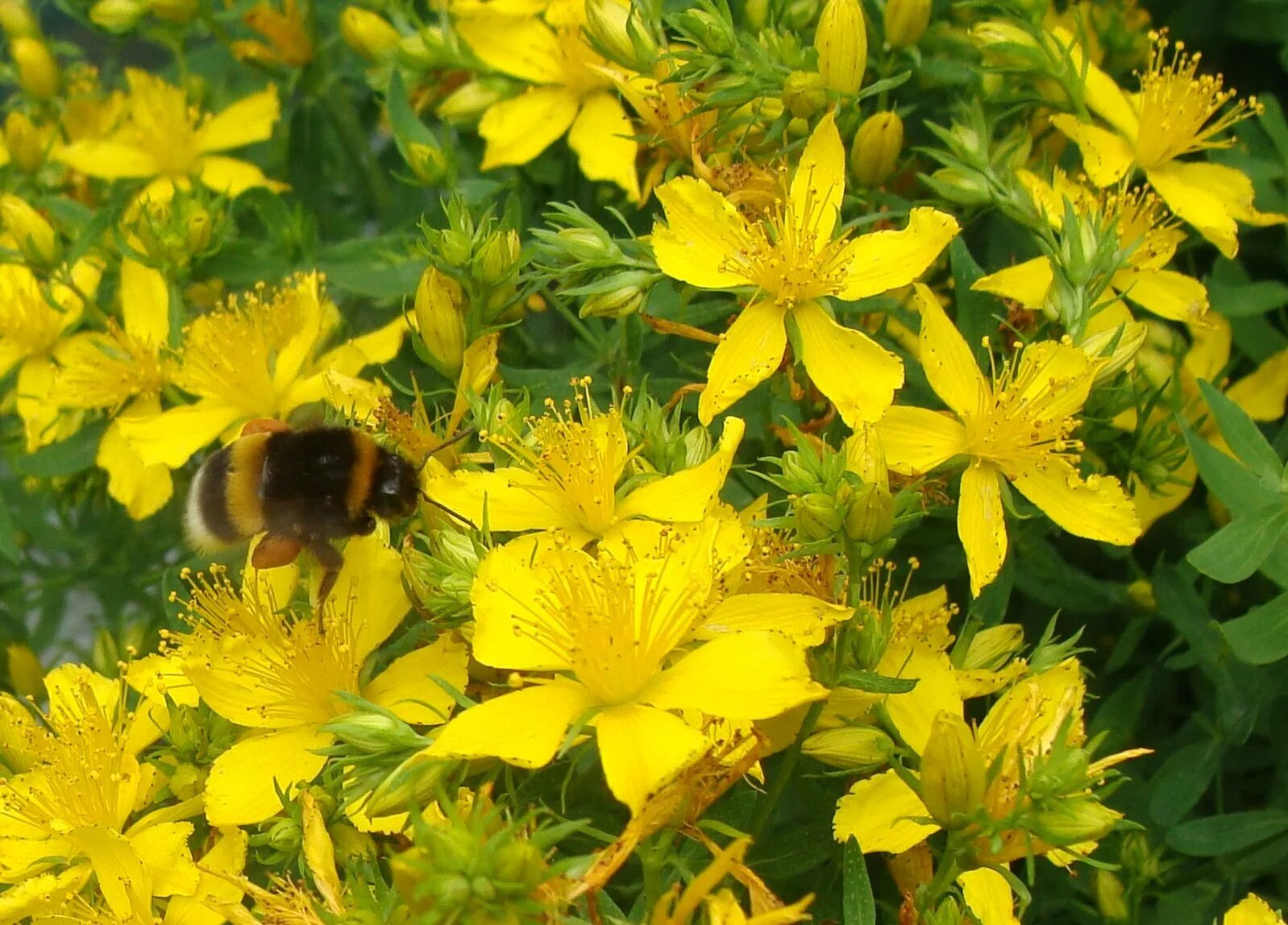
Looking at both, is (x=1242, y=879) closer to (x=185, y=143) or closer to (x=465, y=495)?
(x=465, y=495)

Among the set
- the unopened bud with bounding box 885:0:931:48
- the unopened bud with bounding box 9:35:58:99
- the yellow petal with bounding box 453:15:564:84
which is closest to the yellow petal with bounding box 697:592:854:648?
the unopened bud with bounding box 885:0:931:48

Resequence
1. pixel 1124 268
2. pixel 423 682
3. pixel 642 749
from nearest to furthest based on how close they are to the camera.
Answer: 1. pixel 642 749
2. pixel 423 682
3. pixel 1124 268

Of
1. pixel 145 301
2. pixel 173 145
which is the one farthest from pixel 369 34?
pixel 145 301

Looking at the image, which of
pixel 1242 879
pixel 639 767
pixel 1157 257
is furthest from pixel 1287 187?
pixel 639 767

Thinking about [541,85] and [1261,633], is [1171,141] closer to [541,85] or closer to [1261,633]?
→ [1261,633]

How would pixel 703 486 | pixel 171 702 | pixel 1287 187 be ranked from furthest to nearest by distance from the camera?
pixel 1287 187 < pixel 171 702 < pixel 703 486
